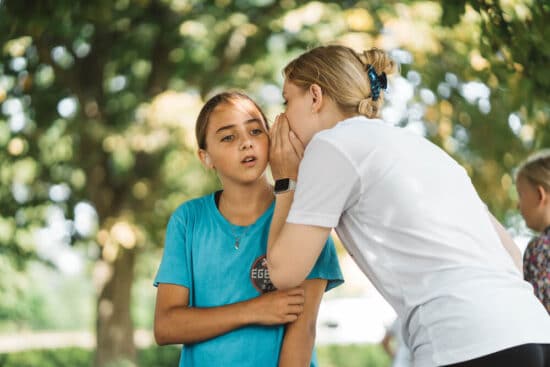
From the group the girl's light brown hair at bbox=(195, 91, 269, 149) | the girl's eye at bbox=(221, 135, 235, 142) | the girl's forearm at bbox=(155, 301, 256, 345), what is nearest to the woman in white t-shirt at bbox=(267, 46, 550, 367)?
the girl's forearm at bbox=(155, 301, 256, 345)

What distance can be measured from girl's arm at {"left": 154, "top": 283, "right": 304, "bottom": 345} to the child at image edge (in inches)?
49.2

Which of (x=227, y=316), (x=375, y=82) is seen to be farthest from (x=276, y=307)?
(x=375, y=82)

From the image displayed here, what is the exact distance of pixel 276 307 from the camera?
2547 mm

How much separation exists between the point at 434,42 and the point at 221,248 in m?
6.28

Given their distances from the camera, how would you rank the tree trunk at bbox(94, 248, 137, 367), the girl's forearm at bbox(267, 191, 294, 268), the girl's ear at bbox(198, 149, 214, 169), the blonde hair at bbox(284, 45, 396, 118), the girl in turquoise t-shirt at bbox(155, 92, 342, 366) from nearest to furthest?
1. the girl's forearm at bbox(267, 191, 294, 268)
2. the blonde hair at bbox(284, 45, 396, 118)
3. the girl in turquoise t-shirt at bbox(155, 92, 342, 366)
4. the girl's ear at bbox(198, 149, 214, 169)
5. the tree trunk at bbox(94, 248, 137, 367)

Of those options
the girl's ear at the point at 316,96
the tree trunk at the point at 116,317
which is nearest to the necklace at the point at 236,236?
the girl's ear at the point at 316,96

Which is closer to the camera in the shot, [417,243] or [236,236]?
[417,243]

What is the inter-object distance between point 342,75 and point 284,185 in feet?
1.22

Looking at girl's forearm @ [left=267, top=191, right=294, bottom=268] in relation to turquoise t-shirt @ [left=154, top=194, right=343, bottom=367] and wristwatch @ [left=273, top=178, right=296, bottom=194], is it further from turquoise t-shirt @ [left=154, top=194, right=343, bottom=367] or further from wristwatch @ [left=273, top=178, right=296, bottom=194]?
turquoise t-shirt @ [left=154, top=194, right=343, bottom=367]

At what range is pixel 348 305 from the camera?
2184cm

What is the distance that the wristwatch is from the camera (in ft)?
8.18

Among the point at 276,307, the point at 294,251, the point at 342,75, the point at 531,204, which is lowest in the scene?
the point at 276,307

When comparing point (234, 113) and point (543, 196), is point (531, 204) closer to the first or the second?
point (543, 196)

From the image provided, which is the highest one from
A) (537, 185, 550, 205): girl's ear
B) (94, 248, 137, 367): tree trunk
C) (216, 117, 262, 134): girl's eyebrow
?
(216, 117, 262, 134): girl's eyebrow
